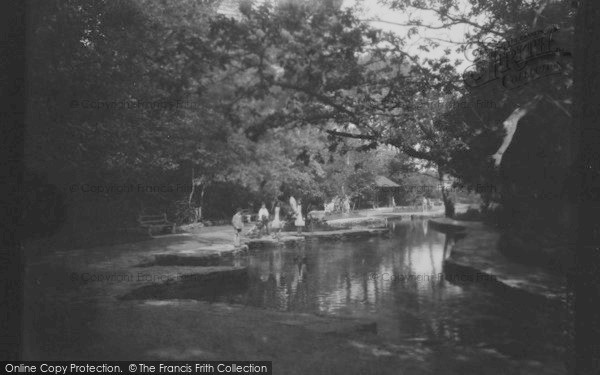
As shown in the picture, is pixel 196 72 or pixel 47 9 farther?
pixel 196 72

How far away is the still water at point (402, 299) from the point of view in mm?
7629

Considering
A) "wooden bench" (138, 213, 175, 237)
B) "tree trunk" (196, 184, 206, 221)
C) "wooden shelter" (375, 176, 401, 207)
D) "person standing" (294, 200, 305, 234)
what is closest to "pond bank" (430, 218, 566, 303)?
"tree trunk" (196, 184, 206, 221)

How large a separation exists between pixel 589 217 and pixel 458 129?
714 centimetres

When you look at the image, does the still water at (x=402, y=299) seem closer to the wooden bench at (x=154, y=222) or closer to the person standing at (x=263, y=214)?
the person standing at (x=263, y=214)

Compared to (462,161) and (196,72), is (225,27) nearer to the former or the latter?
(196,72)

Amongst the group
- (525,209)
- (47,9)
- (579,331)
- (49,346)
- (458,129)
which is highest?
(47,9)

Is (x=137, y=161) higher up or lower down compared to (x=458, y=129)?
lower down

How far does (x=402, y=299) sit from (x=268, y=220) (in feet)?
22.4

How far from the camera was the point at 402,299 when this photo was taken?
10.3 m

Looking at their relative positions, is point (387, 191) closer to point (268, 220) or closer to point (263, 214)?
point (268, 220)

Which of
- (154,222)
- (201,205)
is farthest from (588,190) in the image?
(154,222)

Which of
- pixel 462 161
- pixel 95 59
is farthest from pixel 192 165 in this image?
pixel 462 161

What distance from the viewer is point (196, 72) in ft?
24.6

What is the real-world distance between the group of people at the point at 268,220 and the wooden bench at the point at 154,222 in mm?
1795
